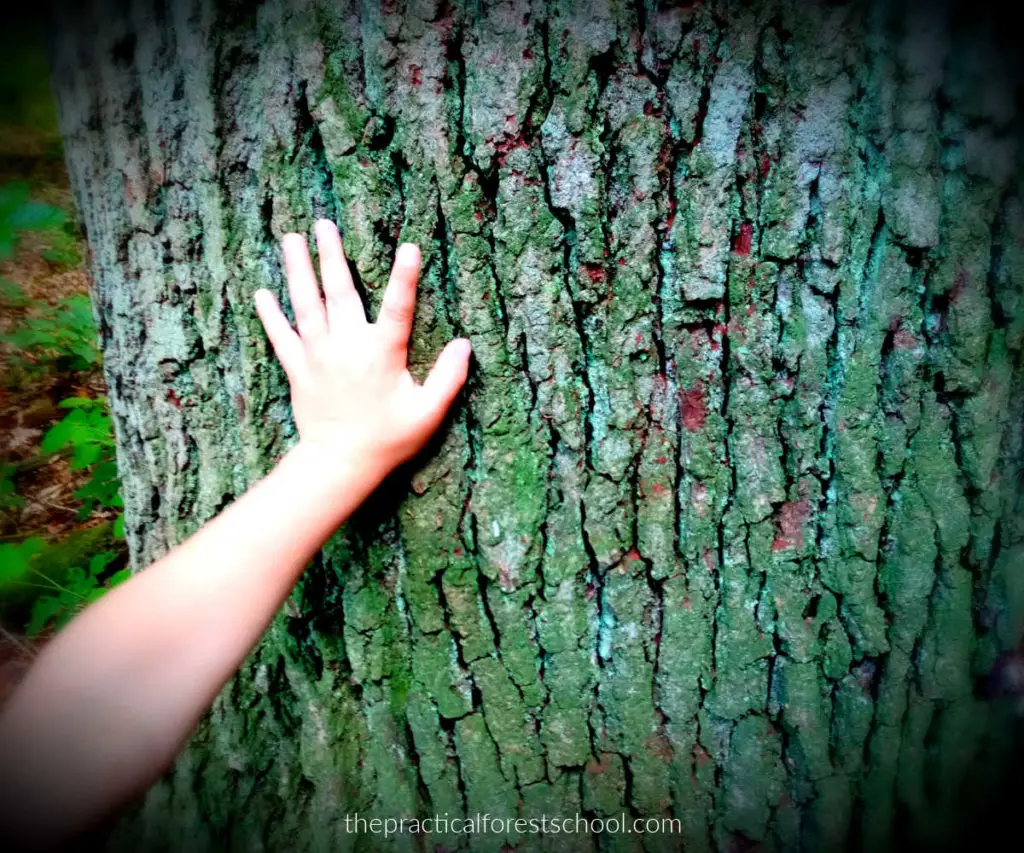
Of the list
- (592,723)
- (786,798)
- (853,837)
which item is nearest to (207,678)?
(592,723)

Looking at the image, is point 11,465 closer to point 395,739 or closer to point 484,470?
point 395,739

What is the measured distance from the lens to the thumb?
810 millimetres

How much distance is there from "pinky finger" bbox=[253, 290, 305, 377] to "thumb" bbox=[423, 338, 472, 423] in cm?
20

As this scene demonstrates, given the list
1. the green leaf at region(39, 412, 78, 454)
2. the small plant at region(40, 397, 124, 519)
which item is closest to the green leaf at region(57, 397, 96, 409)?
the small plant at region(40, 397, 124, 519)

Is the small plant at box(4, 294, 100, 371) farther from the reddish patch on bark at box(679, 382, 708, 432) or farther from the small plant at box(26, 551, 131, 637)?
the reddish patch on bark at box(679, 382, 708, 432)

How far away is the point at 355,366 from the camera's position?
79 cm

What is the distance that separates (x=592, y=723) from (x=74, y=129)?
1.34 metres

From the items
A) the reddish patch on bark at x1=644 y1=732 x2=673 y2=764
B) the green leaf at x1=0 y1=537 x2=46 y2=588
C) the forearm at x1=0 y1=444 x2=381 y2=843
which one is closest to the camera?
the forearm at x1=0 y1=444 x2=381 y2=843

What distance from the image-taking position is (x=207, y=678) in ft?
2.35

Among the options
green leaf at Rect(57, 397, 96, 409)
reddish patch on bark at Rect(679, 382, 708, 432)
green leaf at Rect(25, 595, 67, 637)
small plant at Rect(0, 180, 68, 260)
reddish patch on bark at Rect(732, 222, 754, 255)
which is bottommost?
green leaf at Rect(25, 595, 67, 637)

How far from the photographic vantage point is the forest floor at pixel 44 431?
6.03 ft

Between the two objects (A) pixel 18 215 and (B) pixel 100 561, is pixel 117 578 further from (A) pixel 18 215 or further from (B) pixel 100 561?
(A) pixel 18 215

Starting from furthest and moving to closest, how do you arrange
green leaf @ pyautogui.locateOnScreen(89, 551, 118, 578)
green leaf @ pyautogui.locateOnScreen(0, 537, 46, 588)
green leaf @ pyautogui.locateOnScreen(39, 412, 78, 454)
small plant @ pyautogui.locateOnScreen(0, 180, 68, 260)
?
green leaf @ pyautogui.locateOnScreen(89, 551, 118, 578) → green leaf @ pyautogui.locateOnScreen(39, 412, 78, 454) → green leaf @ pyautogui.locateOnScreen(0, 537, 46, 588) → small plant @ pyautogui.locateOnScreen(0, 180, 68, 260)

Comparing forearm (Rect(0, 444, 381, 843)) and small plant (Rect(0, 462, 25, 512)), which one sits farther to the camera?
small plant (Rect(0, 462, 25, 512))
